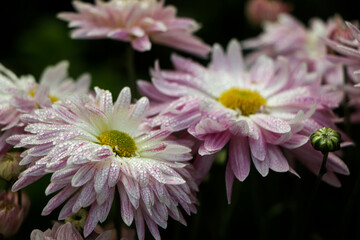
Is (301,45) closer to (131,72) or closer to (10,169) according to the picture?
(131,72)

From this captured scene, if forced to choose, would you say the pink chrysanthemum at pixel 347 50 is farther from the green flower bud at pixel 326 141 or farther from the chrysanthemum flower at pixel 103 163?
the chrysanthemum flower at pixel 103 163

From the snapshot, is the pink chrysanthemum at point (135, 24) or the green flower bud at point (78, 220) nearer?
the green flower bud at point (78, 220)

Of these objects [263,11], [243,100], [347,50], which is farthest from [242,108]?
[263,11]

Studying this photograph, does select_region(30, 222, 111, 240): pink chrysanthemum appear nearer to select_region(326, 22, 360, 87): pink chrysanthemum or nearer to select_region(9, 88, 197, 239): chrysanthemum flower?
select_region(9, 88, 197, 239): chrysanthemum flower

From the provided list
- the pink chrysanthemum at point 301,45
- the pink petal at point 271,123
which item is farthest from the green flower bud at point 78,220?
the pink chrysanthemum at point 301,45

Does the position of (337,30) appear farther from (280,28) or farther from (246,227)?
(246,227)

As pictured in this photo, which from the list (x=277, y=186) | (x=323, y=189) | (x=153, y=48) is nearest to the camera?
(x=277, y=186)

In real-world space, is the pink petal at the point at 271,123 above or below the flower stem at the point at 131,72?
below

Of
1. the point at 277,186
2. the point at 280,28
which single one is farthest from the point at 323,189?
the point at 280,28
